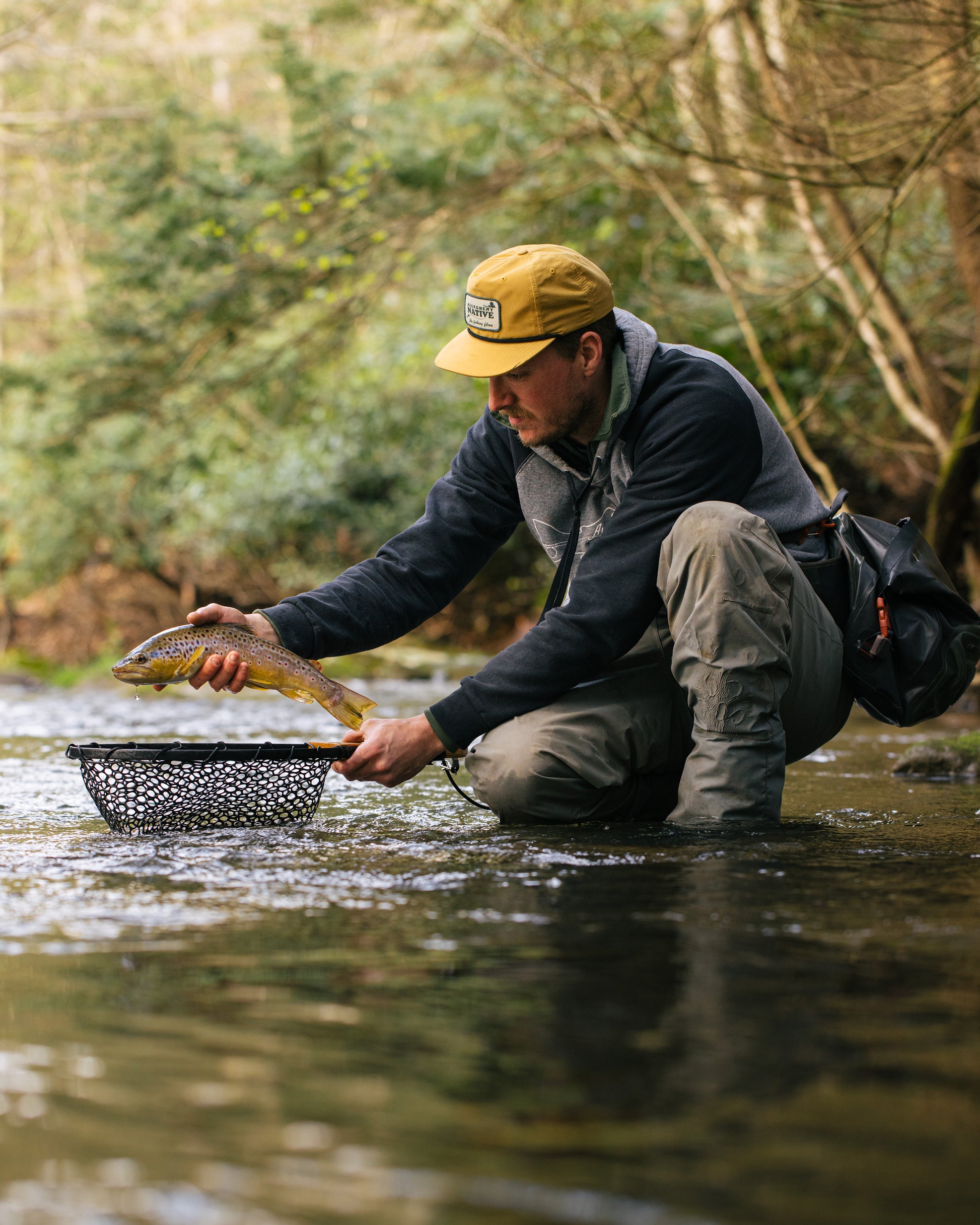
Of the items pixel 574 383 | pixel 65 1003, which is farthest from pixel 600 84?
pixel 65 1003

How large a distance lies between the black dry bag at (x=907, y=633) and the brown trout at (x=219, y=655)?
4.20 ft

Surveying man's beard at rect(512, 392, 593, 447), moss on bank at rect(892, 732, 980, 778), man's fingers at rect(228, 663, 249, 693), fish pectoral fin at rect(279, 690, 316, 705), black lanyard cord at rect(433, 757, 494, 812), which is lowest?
moss on bank at rect(892, 732, 980, 778)

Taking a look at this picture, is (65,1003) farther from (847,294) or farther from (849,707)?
(847,294)

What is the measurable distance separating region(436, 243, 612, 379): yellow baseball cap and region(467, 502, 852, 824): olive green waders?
1.81ft

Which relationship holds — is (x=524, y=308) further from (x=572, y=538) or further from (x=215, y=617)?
(x=215, y=617)

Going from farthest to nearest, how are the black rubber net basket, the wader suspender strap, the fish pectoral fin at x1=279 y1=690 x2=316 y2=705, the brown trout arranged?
the wader suspender strap
the fish pectoral fin at x1=279 y1=690 x2=316 y2=705
the brown trout
the black rubber net basket

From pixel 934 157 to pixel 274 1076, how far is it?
18.1ft

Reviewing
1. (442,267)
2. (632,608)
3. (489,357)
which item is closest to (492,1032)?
(632,608)

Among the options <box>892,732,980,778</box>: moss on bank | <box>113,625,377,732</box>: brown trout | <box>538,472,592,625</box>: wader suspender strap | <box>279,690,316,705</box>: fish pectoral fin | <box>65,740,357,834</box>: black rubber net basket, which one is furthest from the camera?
<box>892,732,980,778</box>: moss on bank

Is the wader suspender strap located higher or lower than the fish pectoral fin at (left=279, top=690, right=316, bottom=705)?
higher

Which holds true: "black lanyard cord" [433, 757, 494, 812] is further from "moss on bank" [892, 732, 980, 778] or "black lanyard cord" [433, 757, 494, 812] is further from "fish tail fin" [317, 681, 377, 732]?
"moss on bank" [892, 732, 980, 778]

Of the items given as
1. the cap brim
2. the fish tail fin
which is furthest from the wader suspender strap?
the fish tail fin

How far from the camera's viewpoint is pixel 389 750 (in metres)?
2.90

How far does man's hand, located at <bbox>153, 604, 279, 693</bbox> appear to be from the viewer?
9.86 feet
